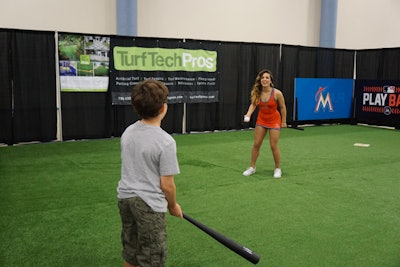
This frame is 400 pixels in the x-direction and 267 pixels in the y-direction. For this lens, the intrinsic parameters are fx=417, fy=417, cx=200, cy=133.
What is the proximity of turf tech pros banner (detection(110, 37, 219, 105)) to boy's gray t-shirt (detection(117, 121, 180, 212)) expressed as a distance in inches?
284

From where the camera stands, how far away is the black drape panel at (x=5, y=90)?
810cm

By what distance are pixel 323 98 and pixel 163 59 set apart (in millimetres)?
5214

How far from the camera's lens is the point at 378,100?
40.0 ft

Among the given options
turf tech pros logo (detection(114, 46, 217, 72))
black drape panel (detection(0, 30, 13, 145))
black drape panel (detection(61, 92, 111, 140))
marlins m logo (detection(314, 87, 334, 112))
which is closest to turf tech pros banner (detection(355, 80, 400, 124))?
marlins m logo (detection(314, 87, 334, 112))

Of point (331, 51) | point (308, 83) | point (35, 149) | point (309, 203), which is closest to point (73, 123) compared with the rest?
point (35, 149)

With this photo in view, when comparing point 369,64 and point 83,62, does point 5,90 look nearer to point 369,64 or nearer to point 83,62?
point 83,62

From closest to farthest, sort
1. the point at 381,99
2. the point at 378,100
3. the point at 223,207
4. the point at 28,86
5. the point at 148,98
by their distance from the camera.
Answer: the point at 148,98, the point at 223,207, the point at 28,86, the point at 381,99, the point at 378,100

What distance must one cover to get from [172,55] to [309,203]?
19.8ft

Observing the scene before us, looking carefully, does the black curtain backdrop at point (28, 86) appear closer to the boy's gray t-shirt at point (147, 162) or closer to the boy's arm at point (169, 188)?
the boy's gray t-shirt at point (147, 162)

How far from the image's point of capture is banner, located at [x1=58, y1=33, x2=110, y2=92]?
8648mm

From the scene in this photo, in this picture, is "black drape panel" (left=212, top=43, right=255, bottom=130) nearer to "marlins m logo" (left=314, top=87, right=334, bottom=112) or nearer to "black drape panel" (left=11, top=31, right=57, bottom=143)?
"marlins m logo" (left=314, top=87, right=334, bottom=112)

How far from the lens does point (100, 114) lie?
921cm

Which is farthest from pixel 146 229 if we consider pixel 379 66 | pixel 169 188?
pixel 379 66

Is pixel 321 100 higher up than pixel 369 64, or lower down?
lower down
